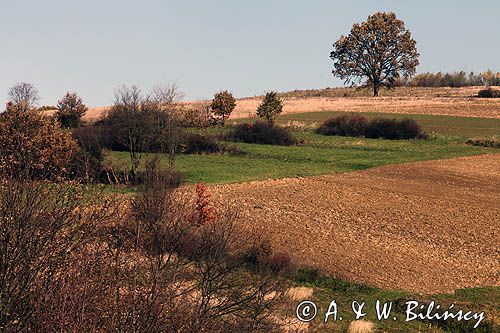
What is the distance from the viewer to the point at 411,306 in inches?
805

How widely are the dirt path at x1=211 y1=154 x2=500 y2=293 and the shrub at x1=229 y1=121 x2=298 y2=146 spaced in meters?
20.1

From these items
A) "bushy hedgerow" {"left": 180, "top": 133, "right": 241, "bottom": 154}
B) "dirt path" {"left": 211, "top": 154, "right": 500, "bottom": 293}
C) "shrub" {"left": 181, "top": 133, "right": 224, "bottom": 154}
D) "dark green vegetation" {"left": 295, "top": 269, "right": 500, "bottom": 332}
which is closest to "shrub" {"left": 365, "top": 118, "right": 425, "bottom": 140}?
"bushy hedgerow" {"left": 180, "top": 133, "right": 241, "bottom": 154}

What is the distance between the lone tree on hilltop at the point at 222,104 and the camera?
3091 inches

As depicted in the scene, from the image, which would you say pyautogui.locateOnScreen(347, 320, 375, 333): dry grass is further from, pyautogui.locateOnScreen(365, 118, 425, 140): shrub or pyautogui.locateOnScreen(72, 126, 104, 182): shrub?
pyautogui.locateOnScreen(365, 118, 425, 140): shrub

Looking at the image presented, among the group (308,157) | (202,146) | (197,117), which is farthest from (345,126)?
(202,146)

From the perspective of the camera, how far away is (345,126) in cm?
7219

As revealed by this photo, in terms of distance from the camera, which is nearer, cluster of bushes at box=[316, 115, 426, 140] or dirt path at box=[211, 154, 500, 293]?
dirt path at box=[211, 154, 500, 293]

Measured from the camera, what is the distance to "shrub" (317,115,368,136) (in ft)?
234

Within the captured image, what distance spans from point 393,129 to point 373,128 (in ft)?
8.43

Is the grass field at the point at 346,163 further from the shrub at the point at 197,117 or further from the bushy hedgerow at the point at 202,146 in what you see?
the shrub at the point at 197,117

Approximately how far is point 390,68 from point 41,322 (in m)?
120

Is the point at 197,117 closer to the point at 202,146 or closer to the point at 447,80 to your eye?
the point at 202,146

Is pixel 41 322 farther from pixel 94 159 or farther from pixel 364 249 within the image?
pixel 94 159

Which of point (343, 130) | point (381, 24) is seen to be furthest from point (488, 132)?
point (381, 24)
